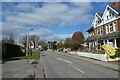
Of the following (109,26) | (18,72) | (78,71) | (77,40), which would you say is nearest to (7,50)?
(109,26)

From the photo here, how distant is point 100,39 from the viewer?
45469mm

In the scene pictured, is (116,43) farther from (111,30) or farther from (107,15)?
(107,15)

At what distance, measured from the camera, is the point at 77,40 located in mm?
69312

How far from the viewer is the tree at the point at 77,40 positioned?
67.9 meters

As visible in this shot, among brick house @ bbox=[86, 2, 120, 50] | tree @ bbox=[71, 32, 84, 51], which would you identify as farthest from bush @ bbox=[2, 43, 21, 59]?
tree @ bbox=[71, 32, 84, 51]

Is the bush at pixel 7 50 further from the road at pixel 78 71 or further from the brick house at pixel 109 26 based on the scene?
the brick house at pixel 109 26

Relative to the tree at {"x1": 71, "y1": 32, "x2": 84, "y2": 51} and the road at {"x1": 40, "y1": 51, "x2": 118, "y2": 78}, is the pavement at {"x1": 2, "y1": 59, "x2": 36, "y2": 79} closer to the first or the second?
the road at {"x1": 40, "y1": 51, "x2": 118, "y2": 78}

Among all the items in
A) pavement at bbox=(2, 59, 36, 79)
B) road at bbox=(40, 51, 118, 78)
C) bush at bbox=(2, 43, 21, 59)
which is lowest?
pavement at bbox=(2, 59, 36, 79)

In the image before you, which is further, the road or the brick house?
the brick house

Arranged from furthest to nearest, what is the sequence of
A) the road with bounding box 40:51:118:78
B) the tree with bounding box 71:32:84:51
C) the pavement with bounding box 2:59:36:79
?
1. the tree with bounding box 71:32:84:51
2. the pavement with bounding box 2:59:36:79
3. the road with bounding box 40:51:118:78

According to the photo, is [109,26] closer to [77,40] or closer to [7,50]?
[7,50]

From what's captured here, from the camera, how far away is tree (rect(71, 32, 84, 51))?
223 ft

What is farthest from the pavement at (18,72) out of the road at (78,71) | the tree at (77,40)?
the tree at (77,40)

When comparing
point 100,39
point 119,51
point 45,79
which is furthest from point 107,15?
point 45,79
